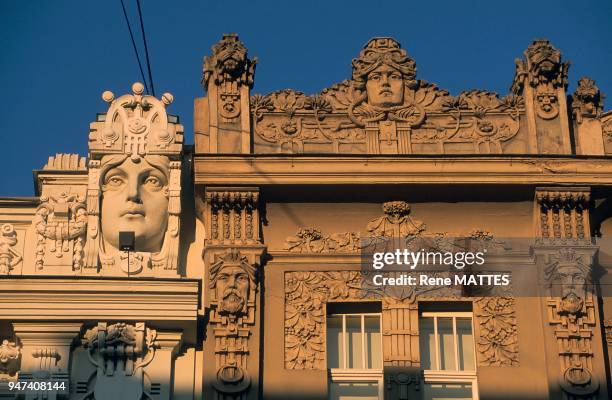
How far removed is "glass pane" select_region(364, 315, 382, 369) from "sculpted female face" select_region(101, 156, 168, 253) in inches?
122

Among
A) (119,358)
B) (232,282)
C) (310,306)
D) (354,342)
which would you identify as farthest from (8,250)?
(354,342)

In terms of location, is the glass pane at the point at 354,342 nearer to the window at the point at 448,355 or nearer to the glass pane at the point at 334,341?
the glass pane at the point at 334,341

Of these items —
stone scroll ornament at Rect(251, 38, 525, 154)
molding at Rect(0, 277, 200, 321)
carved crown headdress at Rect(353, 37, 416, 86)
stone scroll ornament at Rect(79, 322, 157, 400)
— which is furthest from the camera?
carved crown headdress at Rect(353, 37, 416, 86)

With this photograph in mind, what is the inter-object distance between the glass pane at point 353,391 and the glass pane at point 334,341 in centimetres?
29

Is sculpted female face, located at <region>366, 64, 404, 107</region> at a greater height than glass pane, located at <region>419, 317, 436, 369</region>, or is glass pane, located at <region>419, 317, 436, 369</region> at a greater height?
sculpted female face, located at <region>366, 64, 404, 107</region>

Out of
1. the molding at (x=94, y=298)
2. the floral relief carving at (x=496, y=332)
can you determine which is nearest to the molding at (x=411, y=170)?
the floral relief carving at (x=496, y=332)

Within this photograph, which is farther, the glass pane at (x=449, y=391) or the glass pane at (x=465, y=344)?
the glass pane at (x=465, y=344)

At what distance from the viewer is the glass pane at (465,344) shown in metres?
21.7

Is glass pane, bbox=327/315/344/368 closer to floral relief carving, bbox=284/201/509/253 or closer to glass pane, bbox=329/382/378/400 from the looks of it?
glass pane, bbox=329/382/378/400

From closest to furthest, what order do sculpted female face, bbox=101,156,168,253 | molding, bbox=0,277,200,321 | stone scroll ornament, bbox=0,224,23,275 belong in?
molding, bbox=0,277,200,321 → stone scroll ornament, bbox=0,224,23,275 → sculpted female face, bbox=101,156,168,253

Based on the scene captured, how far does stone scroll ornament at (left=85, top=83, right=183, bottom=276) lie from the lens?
860 inches

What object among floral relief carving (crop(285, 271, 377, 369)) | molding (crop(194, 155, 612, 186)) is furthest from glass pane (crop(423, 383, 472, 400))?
molding (crop(194, 155, 612, 186))

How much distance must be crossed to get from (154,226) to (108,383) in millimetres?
2450

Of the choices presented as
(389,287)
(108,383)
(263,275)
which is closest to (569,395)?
(389,287)
